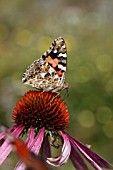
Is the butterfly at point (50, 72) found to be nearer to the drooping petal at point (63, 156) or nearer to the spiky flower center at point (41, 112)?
the spiky flower center at point (41, 112)

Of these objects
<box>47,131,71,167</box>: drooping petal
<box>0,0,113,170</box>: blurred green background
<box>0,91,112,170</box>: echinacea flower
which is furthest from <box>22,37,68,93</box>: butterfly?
<box>0,0,113,170</box>: blurred green background

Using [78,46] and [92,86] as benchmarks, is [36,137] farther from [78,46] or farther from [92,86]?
[78,46]

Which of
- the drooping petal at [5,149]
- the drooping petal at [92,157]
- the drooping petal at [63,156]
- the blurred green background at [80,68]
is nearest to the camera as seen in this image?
the drooping petal at [63,156]

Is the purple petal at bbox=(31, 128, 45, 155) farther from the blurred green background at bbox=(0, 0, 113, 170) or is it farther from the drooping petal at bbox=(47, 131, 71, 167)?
the blurred green background at bbox=(0, 0, 113, 170)

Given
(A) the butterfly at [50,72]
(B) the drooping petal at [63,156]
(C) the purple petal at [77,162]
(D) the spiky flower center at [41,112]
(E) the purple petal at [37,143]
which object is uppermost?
(A) the butterfly at [50,72]

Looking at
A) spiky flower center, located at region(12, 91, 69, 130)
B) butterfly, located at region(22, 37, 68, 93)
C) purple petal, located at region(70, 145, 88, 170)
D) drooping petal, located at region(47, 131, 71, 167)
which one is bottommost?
purple petal, located at region(70, 145, 88, 170)

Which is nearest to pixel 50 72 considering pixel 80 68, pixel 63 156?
pixel 63 156

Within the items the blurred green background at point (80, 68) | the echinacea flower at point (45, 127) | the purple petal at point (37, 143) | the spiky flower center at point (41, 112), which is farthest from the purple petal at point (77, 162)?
the blurred green background at point (80, 68)
